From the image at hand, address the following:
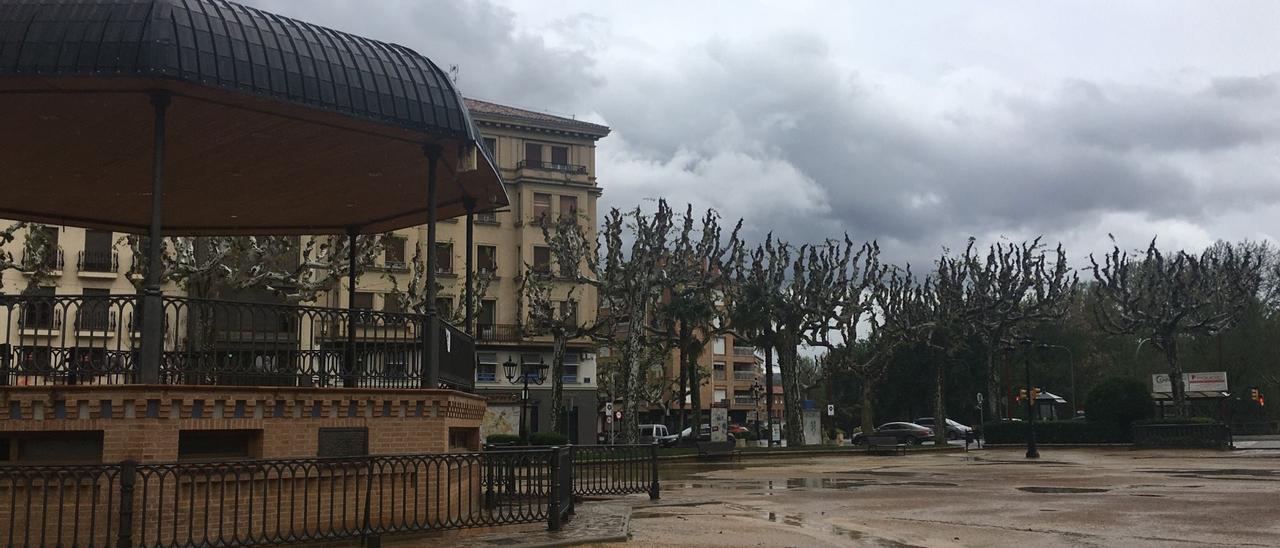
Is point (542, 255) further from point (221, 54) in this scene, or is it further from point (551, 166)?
point (221, 54)

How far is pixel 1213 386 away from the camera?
2159 inches

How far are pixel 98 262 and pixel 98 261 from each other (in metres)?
0.08

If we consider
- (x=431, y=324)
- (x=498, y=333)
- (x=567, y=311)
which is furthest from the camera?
(x=498, y=333)

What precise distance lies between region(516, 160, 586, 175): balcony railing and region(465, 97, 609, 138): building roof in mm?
2277

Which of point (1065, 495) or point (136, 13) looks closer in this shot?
point (136, 13)

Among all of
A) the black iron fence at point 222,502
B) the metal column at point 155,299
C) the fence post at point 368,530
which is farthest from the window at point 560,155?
the fence post at point 368,530

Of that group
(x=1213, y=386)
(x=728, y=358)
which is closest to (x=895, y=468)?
(x=1213, y=386)

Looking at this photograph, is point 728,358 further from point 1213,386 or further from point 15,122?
point 15,122

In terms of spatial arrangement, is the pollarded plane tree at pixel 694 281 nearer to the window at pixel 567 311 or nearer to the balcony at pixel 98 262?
the window at pixel 567 311

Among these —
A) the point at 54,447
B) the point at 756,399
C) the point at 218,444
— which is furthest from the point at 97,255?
the point at 756,399

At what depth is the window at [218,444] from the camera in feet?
37.5

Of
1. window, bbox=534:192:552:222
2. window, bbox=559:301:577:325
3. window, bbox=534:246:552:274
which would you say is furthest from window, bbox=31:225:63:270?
window, bbox=534:192:552:222

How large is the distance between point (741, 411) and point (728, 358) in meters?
5.82

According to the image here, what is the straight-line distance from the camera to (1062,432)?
4962 centimetres
